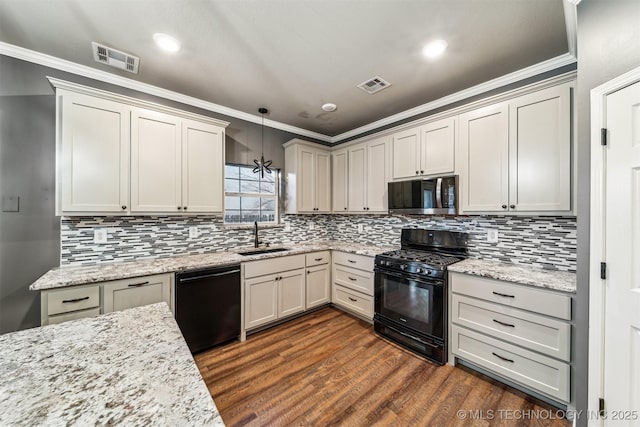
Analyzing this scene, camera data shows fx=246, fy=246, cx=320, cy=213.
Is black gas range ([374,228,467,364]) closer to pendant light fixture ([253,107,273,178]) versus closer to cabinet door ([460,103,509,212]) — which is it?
cabinet door ([460,103,509,212])

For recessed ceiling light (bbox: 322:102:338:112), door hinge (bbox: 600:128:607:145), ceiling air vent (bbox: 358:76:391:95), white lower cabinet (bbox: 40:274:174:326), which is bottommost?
white lower cabinet (bbox: 40:274:174:326)

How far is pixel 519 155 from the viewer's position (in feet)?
6.94

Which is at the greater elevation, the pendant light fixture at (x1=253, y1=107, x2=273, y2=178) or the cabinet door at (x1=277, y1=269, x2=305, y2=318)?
the pendant light fixture at (x1=253, y1=107, x2=273, y2=178)

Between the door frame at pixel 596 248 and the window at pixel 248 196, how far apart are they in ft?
10.5

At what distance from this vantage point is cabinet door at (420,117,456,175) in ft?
8.34

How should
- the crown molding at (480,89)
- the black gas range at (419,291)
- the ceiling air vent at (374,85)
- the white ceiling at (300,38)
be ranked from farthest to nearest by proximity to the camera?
the ceiling air vent at (374,85) < the black gas range at (419,291) < the crown molding at (480,89) < the white ceiling at (300,38)

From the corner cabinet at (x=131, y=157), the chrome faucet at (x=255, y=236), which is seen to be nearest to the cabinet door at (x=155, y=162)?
the corner cabinet at (x=131, y=157)

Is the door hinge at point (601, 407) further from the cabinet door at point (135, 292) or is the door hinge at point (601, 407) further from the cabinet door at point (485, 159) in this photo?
the cabinet door at point (135, 292)

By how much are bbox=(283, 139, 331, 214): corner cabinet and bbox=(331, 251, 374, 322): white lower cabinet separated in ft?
2.70

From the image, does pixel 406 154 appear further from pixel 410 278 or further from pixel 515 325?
pixel 515 325

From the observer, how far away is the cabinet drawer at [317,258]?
3.26 meters

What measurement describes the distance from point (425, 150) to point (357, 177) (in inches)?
40.2

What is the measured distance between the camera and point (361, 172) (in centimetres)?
346

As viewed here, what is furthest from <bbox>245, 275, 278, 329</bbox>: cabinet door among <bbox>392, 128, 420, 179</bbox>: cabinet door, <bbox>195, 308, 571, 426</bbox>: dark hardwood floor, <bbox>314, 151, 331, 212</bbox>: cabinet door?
<bbox>392, 128, 420, 179</bbox>: cabinet door
